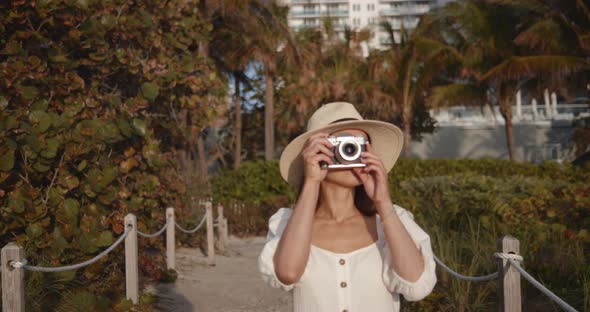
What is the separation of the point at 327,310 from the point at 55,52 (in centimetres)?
462

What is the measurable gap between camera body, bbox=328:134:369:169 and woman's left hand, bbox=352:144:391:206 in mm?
25

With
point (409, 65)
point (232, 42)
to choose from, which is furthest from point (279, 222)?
point (409, 65)

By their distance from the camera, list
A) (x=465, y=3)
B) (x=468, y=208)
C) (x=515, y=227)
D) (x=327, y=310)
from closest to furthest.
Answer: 1. (x=327, y=310)
2. (x=515, y=227)
3. (x=468, y=208)
4. (x=465, y=3)

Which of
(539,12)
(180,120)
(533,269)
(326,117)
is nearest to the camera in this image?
(326,117)

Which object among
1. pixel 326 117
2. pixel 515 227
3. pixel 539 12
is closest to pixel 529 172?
pixel 539 12

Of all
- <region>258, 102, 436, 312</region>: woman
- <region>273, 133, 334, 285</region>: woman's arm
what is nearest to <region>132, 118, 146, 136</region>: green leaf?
<region>258, 102, 436, 312</region>: woman

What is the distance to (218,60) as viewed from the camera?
69.4 feet

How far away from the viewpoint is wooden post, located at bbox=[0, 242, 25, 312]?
3.07 meters

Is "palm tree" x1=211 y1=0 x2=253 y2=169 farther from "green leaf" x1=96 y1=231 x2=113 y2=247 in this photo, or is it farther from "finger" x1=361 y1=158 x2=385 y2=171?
"finger" x1=361 y1=158 x2=385 y2=171

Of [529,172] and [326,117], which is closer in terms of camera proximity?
[326,117]

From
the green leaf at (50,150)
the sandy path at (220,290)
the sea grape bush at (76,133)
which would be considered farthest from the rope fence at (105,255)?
the green leaf at (50,150)

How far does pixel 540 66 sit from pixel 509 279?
14830mm

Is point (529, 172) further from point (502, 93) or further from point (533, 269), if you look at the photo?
point (533, 269)

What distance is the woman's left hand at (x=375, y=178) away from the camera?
2021 millimetres
